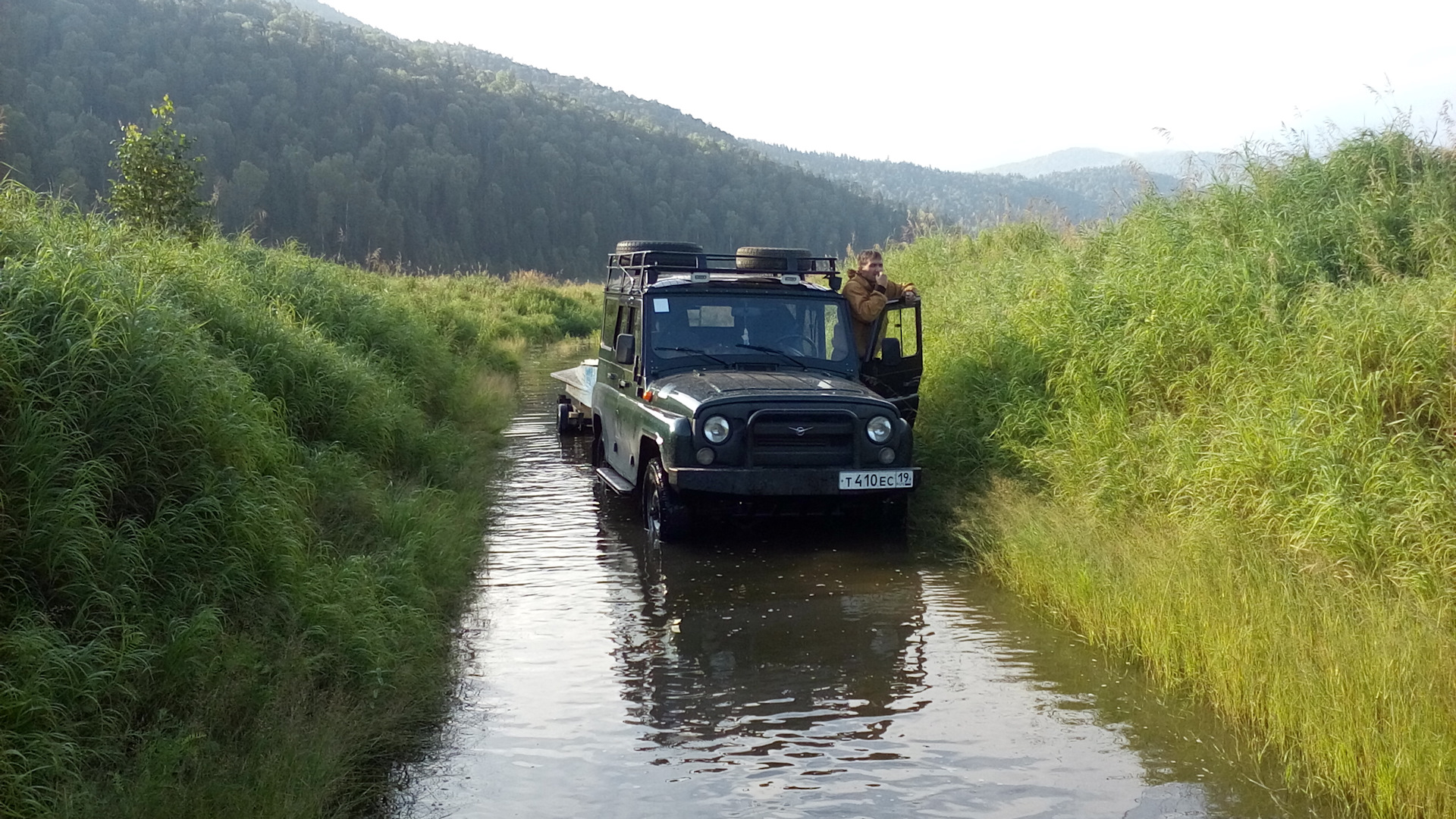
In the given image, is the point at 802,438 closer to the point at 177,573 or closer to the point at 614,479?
the point at 614,479

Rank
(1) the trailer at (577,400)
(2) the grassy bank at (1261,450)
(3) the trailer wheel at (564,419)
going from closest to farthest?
(2) the grassy bank at (1261,450)
(1) the trailer at (577,400)
(3) the trailer wheel at (564,419)

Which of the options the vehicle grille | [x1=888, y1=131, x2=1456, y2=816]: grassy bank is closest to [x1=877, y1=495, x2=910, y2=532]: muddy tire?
[x1=888, y1=131, x2=1456, y2=816]: grassy bank

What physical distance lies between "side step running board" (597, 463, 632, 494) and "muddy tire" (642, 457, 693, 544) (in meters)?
0.58

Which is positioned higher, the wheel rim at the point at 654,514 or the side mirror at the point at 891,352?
the side mirror at the point at 891,352

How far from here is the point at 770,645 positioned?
6.34 m

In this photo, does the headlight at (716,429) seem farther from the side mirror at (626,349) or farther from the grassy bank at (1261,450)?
the grassy bank at (1261,450)

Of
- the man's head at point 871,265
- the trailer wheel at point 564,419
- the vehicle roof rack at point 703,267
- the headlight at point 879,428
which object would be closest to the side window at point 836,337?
the vehicle roof rack at point 703,267

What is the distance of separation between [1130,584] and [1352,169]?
459 centimetres

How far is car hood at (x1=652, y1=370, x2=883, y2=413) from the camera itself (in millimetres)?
8141

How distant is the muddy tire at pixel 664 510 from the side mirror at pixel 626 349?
95cm

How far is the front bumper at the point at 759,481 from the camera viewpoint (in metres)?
7.91

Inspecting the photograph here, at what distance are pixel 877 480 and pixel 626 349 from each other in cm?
236

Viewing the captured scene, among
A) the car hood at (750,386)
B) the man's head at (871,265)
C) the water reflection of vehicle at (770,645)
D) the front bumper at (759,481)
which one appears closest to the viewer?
the water reflection of vehicle at (770,645)

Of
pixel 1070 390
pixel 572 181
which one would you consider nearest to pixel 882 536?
pixel 1070 390
